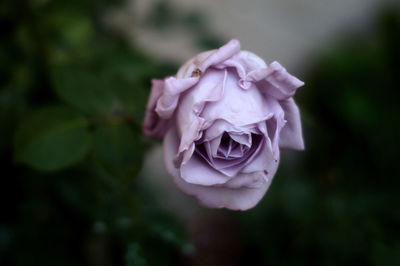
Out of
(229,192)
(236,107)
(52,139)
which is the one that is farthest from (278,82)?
(52,139)

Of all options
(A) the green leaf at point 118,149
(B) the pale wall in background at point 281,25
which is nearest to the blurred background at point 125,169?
(A) the green leaf at point 118,149

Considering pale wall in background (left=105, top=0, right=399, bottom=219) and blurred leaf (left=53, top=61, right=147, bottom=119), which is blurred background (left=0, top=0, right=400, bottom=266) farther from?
pale wall in background (left=105, top=0, right=399, bottom=219)

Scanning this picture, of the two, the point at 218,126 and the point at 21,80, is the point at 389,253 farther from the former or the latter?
the point at 21,80

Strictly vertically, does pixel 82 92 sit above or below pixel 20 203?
above

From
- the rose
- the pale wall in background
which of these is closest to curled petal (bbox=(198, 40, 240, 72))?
the rose

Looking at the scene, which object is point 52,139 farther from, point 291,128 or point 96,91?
point 291,128

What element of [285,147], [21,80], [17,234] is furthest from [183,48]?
[285,147]

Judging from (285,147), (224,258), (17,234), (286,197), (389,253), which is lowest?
(224,258)
